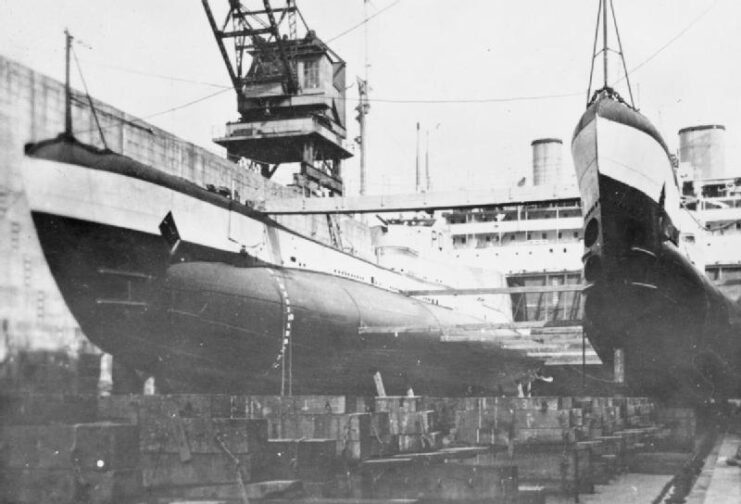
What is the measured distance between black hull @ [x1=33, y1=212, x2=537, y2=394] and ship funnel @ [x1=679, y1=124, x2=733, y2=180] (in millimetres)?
23645

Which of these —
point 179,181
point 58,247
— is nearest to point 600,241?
point 179,181

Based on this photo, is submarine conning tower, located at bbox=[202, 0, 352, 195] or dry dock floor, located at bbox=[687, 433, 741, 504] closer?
dry dock floor, located at bbox=[687, 433, 741, 504]

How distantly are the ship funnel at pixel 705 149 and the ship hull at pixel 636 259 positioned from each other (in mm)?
22276

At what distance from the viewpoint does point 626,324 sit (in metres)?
13.6

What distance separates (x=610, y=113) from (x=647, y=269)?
254cm

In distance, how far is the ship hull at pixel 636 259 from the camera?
1300 cm

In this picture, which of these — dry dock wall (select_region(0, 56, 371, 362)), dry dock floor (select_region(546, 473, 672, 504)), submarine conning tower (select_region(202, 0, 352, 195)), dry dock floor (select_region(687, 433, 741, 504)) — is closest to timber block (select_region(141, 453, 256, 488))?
dry dock floor (select_region(546, 473, 672, 504))

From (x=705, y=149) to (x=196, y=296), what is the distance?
96.2 ft

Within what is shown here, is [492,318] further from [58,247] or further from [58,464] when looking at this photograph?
[58,464]

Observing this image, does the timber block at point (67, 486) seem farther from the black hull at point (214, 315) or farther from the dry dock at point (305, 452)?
the black hull at point (214, 315)

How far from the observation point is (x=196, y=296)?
11289mm

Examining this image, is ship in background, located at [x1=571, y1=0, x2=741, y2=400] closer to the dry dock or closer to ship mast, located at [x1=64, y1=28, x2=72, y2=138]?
the dry dock

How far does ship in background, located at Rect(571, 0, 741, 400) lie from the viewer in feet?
42.7

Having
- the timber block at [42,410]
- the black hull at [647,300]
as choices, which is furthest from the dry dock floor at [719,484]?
the timber block at [42,410]
